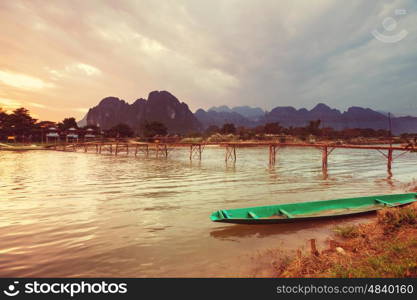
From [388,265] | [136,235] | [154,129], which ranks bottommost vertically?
[136,235]

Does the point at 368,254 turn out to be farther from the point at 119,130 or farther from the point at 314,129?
the point at 314,129

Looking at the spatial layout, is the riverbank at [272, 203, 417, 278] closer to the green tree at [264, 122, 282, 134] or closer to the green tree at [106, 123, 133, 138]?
the green tree at [264, 122, 282, 134]

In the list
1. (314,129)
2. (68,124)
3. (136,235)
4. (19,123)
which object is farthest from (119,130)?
(136,235)

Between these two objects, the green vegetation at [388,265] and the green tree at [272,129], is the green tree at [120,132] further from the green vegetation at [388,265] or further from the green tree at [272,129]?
the green vegetation at [388,265]

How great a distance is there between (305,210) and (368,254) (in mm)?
3723

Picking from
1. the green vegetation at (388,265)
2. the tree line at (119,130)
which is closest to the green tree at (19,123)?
the tree line at (119,130)

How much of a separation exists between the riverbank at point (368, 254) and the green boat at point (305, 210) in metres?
1.46

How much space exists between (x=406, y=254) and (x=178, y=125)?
193 meters

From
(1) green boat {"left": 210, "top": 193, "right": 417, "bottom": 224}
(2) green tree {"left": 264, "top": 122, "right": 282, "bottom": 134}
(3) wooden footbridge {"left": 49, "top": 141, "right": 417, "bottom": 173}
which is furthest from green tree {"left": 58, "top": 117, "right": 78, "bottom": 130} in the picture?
(1) green boat {"left": 210, "top": 193, "right": 417, "bottom": 224}

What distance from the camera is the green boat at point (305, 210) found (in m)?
6.90

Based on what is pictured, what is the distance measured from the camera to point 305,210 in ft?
27.0

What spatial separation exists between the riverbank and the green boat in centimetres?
146

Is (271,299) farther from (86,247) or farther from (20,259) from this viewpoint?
(20,259)

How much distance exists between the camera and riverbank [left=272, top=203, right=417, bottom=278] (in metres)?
3.72
